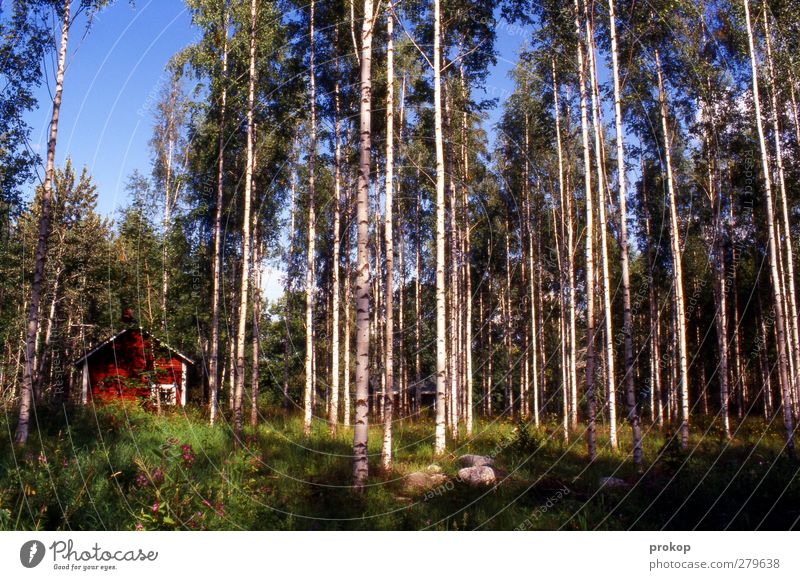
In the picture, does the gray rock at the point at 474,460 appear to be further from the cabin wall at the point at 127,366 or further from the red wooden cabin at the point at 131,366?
the cabin wall at the point at 127,366

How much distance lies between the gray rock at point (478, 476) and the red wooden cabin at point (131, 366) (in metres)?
10.4

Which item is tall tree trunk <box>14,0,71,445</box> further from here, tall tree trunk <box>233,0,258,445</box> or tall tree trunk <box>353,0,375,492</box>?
tall tree trunk <box>353,0,375,492</box>

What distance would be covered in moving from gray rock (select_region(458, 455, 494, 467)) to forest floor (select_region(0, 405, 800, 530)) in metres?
0.25

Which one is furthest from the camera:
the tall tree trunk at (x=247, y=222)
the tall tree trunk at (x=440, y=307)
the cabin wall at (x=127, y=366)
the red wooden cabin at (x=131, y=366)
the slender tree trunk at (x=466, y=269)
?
the cabin wall at (x=127, y=366)

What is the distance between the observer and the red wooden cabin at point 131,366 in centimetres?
1784

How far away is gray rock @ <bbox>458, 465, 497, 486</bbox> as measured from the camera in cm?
928

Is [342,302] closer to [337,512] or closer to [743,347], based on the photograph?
[337,512]

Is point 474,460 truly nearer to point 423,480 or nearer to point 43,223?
point 423,480

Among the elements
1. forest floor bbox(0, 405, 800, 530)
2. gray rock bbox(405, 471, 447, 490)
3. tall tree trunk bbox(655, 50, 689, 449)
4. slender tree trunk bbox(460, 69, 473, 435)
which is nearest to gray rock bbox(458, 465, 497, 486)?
forest floor bbox(0, 405, 800, 530)

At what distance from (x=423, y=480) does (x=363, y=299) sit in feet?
11.7

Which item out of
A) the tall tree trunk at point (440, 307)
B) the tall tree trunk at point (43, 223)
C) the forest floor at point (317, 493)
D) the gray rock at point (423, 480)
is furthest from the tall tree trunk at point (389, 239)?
the tall tree trunk at point (43, 223)

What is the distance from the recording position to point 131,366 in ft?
71.2

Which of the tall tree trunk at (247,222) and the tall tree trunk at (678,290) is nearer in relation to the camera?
the tall tree trunk at (247,222)

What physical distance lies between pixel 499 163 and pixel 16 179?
68.5 feet
